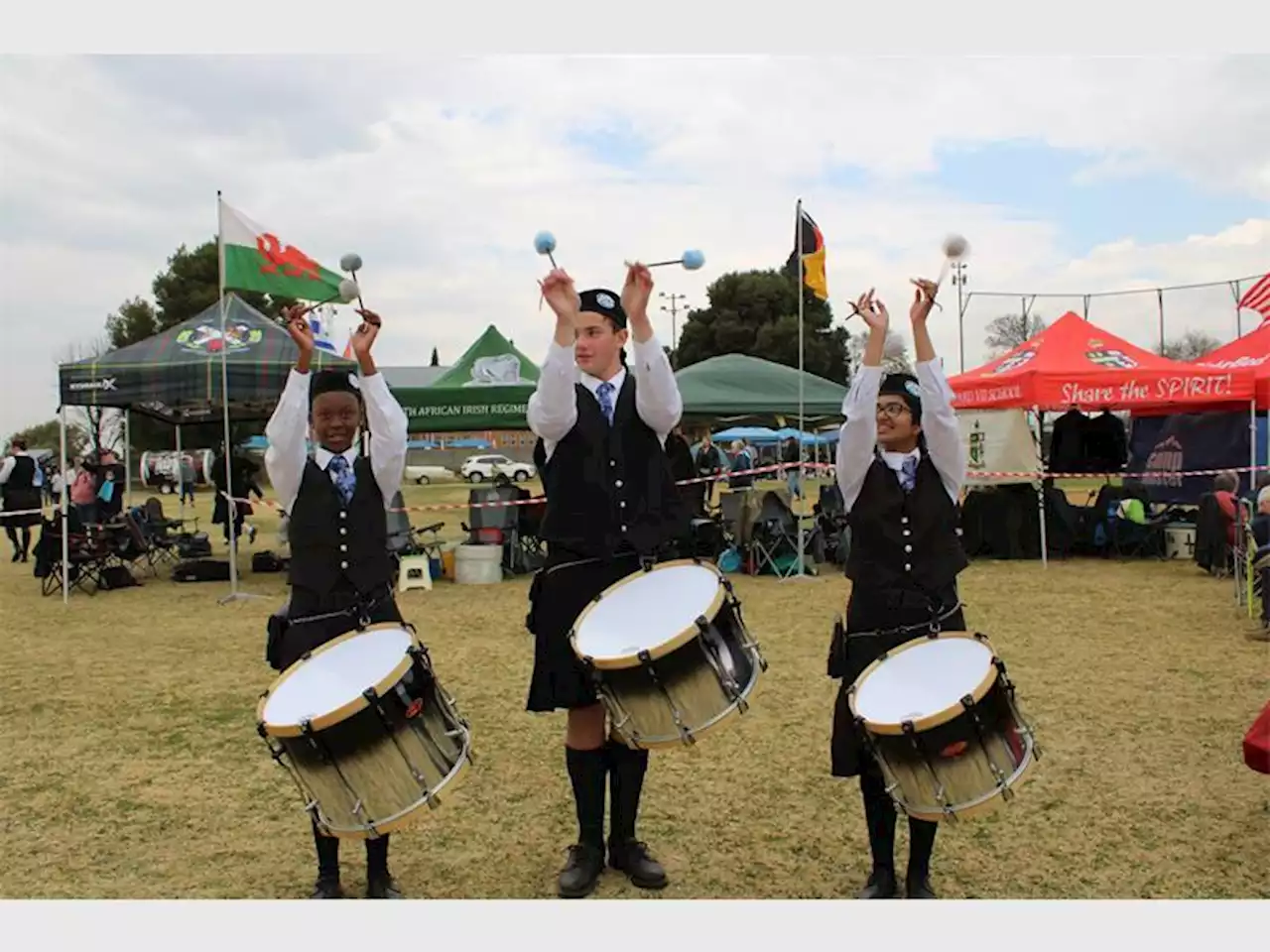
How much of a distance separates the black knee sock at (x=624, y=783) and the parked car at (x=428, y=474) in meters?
35.6

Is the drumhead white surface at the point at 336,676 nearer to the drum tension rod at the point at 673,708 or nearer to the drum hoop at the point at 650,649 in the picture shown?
the drum hoop at the point at 650,649

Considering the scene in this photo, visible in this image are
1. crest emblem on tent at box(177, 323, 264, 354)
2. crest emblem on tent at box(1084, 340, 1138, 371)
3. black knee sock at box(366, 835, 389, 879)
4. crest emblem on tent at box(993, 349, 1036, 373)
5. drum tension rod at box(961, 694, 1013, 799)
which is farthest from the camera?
crest emblem on tent at box(993, 349, 1036, 373)

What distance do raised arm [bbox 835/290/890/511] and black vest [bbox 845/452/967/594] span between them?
66 mm

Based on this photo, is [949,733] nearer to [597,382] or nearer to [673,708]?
[673,708]

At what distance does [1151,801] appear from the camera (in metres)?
4.12

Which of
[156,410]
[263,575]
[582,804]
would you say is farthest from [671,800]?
[156,410]

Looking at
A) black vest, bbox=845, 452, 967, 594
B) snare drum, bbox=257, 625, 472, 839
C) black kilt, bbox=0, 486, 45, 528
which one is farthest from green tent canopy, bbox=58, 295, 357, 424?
black vest, bbox=845, 452, 967, 594

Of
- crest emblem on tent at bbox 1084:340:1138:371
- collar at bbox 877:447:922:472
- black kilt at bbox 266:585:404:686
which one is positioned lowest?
black kilt at bbox 266:585:404:686

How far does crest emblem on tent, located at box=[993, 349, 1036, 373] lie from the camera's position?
1188 cm

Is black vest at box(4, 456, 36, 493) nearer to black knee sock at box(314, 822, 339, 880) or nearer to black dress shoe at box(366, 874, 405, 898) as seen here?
black knee sock at box(314, 822, 339, 880)

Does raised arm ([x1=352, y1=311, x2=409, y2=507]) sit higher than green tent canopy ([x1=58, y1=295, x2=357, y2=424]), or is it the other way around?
green tent canopy ([x1=58, y1=295, x2=357, y2=424])

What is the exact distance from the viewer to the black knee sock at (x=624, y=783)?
3.41 metres

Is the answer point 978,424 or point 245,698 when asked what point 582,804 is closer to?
point 245,698

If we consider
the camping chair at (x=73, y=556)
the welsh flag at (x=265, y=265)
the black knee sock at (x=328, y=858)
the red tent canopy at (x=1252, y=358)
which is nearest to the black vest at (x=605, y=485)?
the black knee sock at (x=328, y=858)
